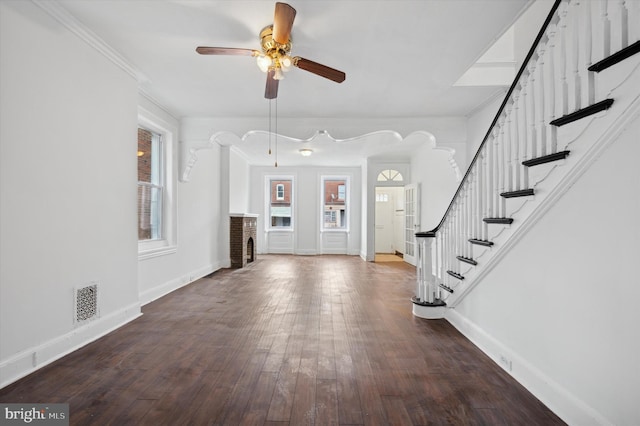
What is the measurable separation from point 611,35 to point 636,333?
4.62ft

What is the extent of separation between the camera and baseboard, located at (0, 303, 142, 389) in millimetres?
2161

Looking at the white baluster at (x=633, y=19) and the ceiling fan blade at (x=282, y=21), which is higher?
the ceiling fan blade at (x=282, y=21)

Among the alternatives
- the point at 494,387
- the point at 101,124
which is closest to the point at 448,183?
the point at 494,387

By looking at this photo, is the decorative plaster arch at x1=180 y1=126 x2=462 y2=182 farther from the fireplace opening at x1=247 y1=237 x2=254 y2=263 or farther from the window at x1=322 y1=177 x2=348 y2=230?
the fireplace opening at x1=247 y1=237 x2=254 y2=263

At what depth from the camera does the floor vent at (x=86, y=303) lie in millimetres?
2762

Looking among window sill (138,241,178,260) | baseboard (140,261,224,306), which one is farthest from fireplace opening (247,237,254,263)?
window sill (138,241,178,260)

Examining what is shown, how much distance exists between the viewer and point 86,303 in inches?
113

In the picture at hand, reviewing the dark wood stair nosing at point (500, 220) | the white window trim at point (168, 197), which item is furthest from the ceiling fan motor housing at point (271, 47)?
the white window trim at point (168, 197)

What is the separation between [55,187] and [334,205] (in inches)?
310

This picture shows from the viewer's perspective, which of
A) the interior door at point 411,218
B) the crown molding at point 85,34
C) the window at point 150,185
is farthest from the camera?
the interior door at point 411,218

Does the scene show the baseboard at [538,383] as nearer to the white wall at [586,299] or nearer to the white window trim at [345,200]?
the white wall at [586,299]

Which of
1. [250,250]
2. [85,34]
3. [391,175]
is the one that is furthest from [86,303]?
[391,175]

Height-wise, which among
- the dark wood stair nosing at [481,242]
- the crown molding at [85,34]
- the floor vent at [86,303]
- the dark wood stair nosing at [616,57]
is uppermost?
the crown molding at [85,34]
